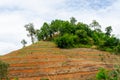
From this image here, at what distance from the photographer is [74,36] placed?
7131 cm

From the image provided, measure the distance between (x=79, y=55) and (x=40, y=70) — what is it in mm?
10166

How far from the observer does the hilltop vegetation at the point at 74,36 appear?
71312 mm

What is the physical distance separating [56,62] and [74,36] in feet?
37.0

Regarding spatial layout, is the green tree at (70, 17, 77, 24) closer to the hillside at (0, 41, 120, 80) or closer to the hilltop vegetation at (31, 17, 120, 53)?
the hilltop vegetation at (31, 17, 120, 53)

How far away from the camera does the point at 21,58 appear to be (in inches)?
2518

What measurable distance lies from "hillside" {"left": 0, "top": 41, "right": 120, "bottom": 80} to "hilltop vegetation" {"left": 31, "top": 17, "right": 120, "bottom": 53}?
2.31 metres

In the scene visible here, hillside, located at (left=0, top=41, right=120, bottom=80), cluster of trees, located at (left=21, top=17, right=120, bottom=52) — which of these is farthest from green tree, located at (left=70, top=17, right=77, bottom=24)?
hillside, located at (left=0, top=41, right=120, bottom=80)

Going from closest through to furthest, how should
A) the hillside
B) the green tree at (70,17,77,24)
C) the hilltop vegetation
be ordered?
the hillside < the hilltop vegetation < the green tree at (70,17,77,24)

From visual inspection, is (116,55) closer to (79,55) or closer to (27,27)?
(79,55)

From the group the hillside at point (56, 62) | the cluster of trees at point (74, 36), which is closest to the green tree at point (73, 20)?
the cluster of trees at point (74, 36)

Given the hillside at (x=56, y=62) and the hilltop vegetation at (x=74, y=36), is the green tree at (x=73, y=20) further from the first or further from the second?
the hillside at (x=56, y=62)

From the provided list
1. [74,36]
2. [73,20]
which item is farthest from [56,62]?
[73,20]

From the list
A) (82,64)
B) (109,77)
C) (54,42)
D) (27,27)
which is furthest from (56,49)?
(109,77)

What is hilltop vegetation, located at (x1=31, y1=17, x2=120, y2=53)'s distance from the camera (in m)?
71.3
